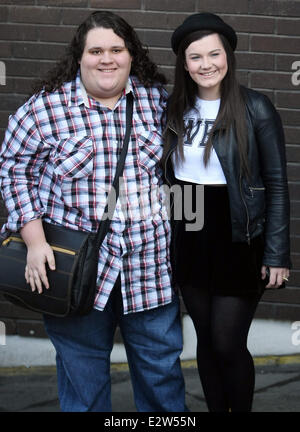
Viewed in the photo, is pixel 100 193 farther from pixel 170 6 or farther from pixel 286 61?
pixel 286 61

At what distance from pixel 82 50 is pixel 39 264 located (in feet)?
2.93

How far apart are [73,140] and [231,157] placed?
2.14 feet

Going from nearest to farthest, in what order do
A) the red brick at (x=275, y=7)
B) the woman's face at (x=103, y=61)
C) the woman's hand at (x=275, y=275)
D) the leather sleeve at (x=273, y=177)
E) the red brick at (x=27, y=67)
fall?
the woman's face at (x=103, y=61) → the leather sleeve at (x=273, y=177) → the woman's hand at (x=275, y=275) → the red brick at (x=275, y=7) → the red brick at (x=27, y=67)

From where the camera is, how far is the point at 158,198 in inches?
114

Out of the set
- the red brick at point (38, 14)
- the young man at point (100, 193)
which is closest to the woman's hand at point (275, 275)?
the young man at point (100, 193)

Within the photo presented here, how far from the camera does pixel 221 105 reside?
2.84 metres

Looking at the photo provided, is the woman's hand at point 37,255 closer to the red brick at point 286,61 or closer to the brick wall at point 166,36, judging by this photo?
the brick wall at point 166,36

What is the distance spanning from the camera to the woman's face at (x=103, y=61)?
8.80ft

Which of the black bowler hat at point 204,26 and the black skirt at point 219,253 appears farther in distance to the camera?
the black skirt at point 219,253

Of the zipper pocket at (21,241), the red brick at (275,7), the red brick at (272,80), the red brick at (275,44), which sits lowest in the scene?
the zipper pocket at (21,241)

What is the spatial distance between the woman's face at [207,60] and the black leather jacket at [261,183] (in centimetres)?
16

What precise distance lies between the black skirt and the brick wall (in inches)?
54.3

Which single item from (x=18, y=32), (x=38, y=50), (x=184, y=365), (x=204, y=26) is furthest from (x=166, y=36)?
(x=184, y=365)

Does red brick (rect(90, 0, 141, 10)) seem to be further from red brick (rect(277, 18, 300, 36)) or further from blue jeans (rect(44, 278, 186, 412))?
blue jeans (rect(44, 278, 186, 412))
